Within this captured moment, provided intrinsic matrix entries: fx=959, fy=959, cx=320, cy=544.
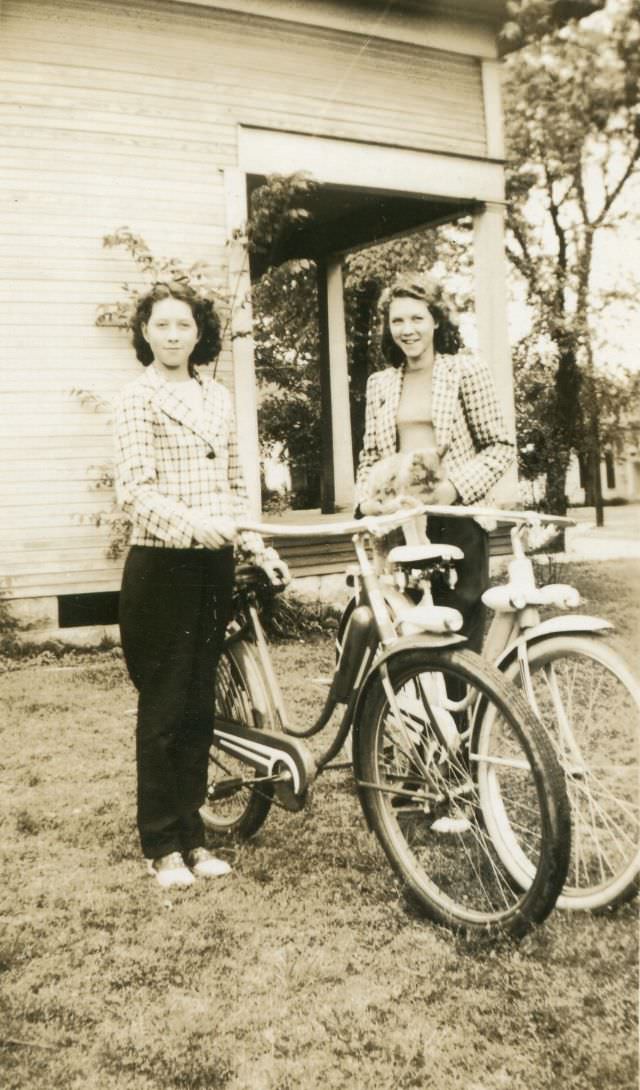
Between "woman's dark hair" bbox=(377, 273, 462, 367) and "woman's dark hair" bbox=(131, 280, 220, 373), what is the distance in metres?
0.52

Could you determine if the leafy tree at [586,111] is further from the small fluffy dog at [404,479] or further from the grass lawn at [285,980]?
the grass lawn at [285,980]

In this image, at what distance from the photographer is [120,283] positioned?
6902 millimetres

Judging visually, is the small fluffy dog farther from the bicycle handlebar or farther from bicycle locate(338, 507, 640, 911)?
bicycle locate(338, 507, 640, 911)

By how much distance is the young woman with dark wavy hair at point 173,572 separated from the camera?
8.79 ft

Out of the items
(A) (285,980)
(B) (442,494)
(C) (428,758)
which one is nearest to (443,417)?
(B) (442,494)

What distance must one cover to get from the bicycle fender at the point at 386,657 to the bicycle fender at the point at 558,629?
14 cm

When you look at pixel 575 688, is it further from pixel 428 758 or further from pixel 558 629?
pixel 428 758

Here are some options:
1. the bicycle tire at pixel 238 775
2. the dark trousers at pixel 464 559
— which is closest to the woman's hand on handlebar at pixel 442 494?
the dark trousers at pixel 464 559

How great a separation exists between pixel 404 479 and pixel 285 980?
1343mm

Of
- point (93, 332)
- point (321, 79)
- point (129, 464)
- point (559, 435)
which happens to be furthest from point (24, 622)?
point (321, 79)

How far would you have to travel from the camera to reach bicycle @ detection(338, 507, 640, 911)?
226 cm

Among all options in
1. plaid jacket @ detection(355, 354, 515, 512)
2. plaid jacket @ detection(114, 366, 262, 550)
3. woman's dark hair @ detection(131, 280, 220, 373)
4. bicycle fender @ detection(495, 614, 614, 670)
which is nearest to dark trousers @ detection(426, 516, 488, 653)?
plaid jacket @ detection(355, 354, 515, 512)

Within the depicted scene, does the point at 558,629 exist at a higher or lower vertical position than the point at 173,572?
lower

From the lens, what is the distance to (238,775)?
10.2 feet
